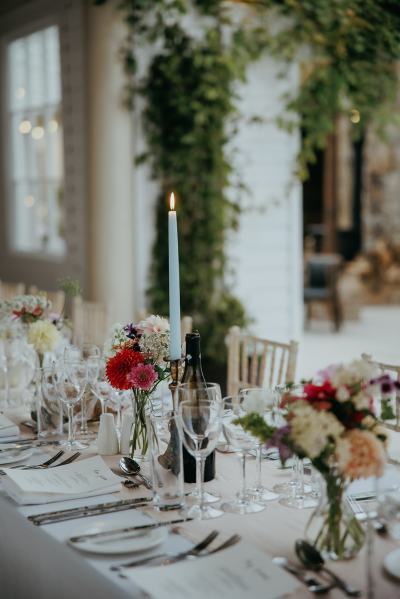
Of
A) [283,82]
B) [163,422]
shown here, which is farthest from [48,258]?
[163,422]

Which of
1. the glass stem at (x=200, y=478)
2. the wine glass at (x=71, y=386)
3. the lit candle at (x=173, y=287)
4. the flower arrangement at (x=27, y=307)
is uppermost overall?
the lit candle at (x=173, y=287)

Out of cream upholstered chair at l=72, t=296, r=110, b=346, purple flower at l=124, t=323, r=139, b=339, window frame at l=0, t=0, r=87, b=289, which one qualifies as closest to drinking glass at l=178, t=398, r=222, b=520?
purple flower at l=124, t=323, r=139, b=339

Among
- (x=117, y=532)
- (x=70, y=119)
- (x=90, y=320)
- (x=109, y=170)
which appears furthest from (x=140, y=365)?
(x=70, y=119)

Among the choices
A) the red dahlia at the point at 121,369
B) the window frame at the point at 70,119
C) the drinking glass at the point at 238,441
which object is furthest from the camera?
the window frame at the point at 70,119

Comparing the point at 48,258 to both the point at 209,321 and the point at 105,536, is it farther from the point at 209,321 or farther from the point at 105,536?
the point at 105,536

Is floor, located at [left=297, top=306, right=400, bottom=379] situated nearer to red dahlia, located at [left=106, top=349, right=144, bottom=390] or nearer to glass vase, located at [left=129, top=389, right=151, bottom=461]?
glass vase, located at [left=129, top=389, right=151, bottom=461]

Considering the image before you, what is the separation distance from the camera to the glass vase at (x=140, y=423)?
213 centimetres

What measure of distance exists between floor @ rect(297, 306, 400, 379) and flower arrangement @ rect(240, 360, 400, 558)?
4.85 metres

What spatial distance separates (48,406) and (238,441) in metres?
0.84

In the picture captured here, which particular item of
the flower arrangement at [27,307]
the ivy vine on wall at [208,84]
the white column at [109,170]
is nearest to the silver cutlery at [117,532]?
the flower arrangement at [27,307]

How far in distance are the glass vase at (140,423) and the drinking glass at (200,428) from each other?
0.39 metres

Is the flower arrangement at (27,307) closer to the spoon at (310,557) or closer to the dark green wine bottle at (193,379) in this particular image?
the dark green wine bottle at (193,379)

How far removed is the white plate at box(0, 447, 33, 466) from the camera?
2104 mm

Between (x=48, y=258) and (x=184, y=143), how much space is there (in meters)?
1.55
